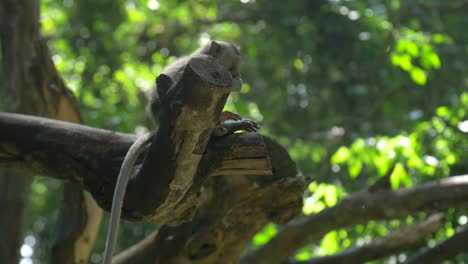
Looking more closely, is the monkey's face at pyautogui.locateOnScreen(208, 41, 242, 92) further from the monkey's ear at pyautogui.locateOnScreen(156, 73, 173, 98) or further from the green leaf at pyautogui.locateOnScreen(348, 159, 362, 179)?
the monkey's ear at pyautogui.locateOnScreen(156, 73, 173, 98)

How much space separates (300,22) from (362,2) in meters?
1.14

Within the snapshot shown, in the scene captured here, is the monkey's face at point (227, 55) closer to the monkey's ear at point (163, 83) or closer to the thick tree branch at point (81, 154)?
the thick tree branch at point (81, 154)

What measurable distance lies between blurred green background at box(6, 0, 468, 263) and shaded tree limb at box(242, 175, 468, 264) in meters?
1.26

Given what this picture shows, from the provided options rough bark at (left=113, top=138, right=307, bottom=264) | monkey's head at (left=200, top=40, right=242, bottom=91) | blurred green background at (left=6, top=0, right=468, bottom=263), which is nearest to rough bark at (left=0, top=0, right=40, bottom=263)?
rough bark at (left=113, top=138, right=307, bottom=264)

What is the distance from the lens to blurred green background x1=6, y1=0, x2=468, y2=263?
24.3ft

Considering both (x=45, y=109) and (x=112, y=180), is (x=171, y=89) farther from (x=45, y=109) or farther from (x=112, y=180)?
(x=45, y=109)

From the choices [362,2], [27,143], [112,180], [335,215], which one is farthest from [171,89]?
[362,2]

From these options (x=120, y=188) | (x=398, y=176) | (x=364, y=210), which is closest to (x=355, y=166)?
(x=398, y=176)

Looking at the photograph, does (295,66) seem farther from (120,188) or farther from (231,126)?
(120,188)

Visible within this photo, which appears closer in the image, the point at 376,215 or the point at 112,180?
the point at 112,180

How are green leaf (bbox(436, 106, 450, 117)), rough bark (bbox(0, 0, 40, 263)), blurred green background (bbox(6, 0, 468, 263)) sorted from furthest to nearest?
blurred green background (bbox(6, 0, 468, 263)), green leaf (bbox(436, 106, 450, 117)), rough bark (bbox(0, 0, 40, 263))

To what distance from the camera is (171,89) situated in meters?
2.81

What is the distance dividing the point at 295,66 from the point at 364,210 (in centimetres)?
470

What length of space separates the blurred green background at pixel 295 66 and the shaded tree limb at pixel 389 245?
3.08ft
